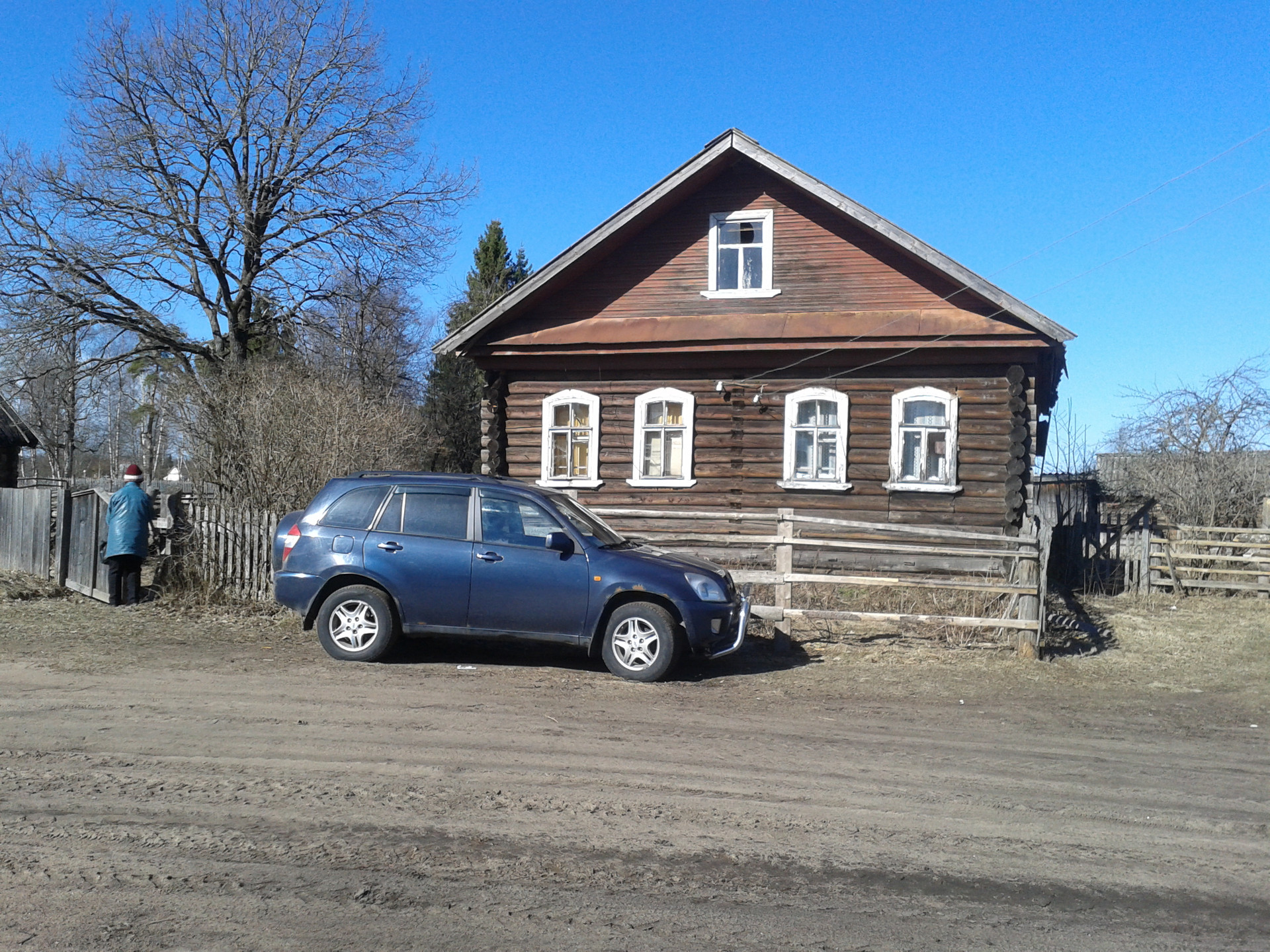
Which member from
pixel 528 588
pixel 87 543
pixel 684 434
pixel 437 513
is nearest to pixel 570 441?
pixel 684 434

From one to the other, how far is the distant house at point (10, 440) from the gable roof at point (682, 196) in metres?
19.3

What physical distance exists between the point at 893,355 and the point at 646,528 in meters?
4.79

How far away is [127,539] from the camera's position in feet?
39.5

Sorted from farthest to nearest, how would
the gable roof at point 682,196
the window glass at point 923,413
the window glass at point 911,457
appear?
1. the window glass at point 911,457
2. the window glass at point 923,413
3. the gable roof at point 682,196

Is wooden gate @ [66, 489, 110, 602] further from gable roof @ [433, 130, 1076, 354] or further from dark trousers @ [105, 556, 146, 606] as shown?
gable roof @ [433, 130, 1076, 354]

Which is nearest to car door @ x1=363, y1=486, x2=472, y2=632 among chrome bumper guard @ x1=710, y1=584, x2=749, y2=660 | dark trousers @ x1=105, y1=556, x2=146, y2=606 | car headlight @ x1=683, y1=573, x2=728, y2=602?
car headlight @ x1=683, y1=573, x2=728, y2=602

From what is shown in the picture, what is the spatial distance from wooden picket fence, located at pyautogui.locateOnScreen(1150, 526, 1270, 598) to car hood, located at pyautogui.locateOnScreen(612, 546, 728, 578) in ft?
33.4

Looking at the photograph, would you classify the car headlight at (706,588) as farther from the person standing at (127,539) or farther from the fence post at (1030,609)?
the person standing at (127,539)

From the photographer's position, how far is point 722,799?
18.3 ft

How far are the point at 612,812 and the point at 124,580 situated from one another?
9.36 metres

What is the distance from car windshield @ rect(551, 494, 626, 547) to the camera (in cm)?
938

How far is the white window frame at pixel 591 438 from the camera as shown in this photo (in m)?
17.1

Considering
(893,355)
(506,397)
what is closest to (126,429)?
(506,397)

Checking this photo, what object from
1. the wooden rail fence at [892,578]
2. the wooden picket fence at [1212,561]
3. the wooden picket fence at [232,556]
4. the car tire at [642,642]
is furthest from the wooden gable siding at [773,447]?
the car tire at [642,642]
